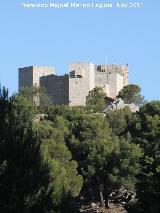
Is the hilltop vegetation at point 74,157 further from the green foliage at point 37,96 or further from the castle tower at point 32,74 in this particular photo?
the castle tower at point 32,74

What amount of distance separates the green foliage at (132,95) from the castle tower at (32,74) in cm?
975

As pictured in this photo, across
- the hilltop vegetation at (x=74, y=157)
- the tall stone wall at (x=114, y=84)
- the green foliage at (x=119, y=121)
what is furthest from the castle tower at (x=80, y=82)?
the green foliage at (x=119, y=121)

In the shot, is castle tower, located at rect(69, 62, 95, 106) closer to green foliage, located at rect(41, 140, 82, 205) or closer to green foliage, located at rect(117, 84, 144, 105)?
green foliage, located at rect(117, 84, 144, 105)

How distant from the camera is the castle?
3344 inches

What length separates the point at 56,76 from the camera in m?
88.9

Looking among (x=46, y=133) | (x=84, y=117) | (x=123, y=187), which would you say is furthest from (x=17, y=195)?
(x=84, y=117)

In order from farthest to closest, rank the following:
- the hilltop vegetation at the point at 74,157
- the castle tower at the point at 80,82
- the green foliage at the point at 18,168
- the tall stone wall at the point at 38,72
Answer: the tall stone wall at the point at 38,72 → the castle tower at the point at 80,82 → the hilltop vegetation at the point at 74,157 → the green foliage at the point at 18,168

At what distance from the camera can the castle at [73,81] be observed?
84938mm

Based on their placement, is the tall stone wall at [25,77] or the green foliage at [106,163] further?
the tall stone wall at [25,77]

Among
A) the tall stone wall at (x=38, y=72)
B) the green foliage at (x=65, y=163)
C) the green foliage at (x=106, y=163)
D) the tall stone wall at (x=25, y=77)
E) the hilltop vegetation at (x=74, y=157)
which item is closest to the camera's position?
the hilltop vegetation at (x=74, y=157)

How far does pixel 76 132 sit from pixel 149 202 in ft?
84.2

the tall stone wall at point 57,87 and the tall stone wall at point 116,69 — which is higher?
the tall stone wall at point 116,69

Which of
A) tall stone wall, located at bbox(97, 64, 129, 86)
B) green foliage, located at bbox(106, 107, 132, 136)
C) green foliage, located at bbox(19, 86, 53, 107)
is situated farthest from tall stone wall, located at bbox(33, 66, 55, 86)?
green foliage, located at bbox(106, 107, 132, 136)

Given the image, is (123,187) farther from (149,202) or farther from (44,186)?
(44,186)
